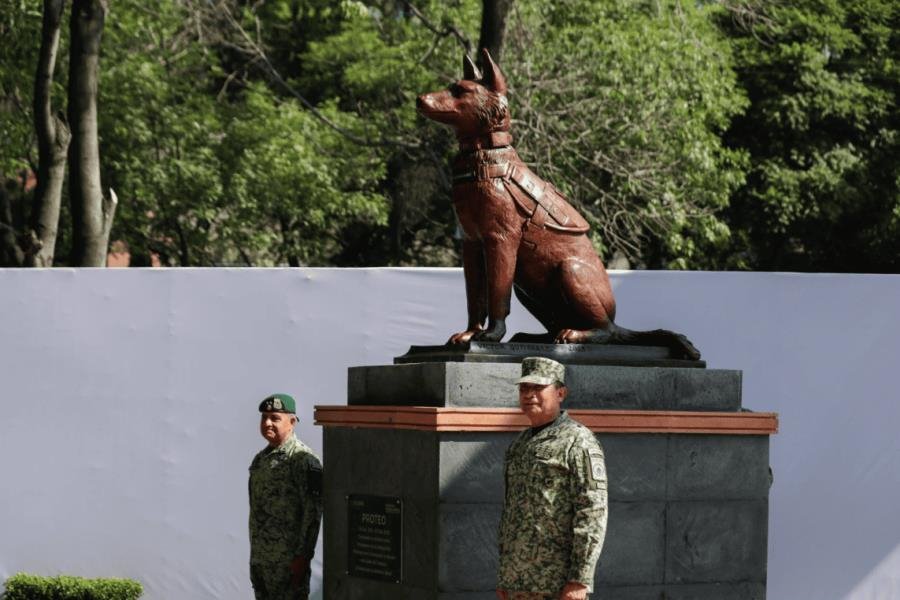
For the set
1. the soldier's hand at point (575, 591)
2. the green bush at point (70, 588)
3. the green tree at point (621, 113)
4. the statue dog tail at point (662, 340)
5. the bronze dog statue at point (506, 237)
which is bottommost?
the green bush at point (70, 588)

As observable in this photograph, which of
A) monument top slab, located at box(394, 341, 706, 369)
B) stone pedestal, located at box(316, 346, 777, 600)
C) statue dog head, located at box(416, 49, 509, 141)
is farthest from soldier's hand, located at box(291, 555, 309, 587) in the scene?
statue dog head, located at box(416, 49, 509, 141)

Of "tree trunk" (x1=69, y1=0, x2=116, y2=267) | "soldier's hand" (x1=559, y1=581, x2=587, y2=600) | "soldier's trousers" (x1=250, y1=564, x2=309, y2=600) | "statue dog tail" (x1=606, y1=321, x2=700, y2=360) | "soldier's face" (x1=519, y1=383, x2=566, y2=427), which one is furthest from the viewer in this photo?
"tree trunk" (x1=69, y1=0, x2=116, y2=267)

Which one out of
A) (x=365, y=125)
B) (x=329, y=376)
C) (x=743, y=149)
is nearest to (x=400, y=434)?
(x=329, y=376)

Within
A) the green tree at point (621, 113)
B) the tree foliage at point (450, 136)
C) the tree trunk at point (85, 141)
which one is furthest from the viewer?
the tree foliage at point (450, 136)

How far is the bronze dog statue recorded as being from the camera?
27.7 feet

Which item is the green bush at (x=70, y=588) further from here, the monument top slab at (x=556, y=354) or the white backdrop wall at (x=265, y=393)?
the monument top slab at (x=556, y=354)

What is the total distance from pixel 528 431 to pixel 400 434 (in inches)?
51.4

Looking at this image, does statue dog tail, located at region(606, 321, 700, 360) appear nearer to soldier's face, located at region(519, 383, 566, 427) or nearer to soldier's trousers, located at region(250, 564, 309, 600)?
soldier's face, located at region(519, 383, 566, 427)

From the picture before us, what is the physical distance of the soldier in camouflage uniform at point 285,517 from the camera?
30.2 ft

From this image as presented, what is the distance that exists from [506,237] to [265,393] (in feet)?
12.3

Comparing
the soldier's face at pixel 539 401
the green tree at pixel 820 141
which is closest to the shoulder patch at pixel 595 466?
the soldier's face at pixel 539 401

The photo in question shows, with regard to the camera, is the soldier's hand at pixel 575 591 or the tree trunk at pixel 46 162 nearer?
the soldier's hand at pixel 575 591

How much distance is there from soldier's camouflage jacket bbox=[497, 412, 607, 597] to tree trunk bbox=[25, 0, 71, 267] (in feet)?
38.0

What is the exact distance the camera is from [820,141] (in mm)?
33094
